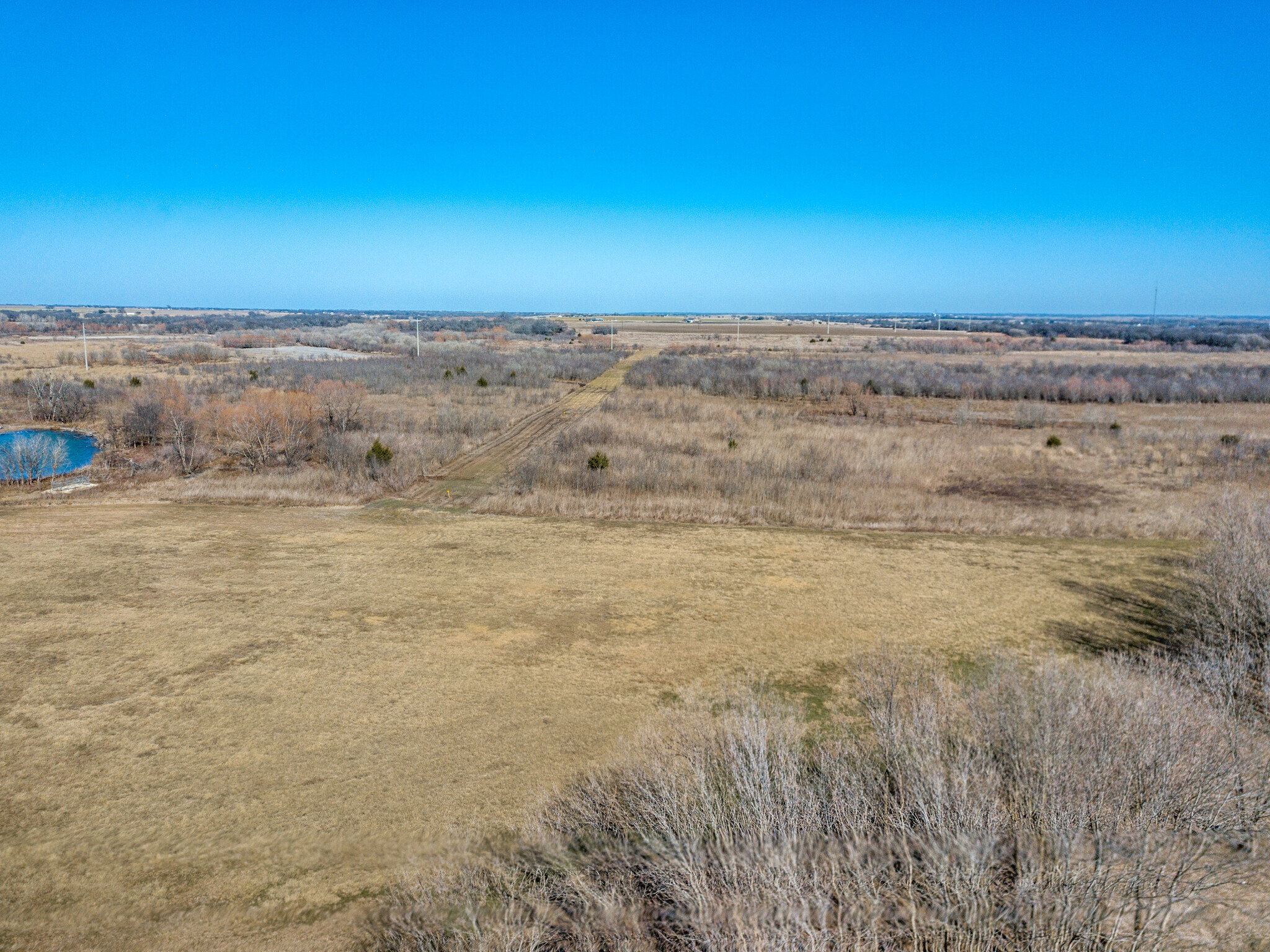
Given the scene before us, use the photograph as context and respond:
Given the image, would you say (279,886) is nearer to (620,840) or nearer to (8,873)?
(8,873)

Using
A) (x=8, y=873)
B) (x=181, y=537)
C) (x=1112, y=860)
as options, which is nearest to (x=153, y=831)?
(x=8, y=873)

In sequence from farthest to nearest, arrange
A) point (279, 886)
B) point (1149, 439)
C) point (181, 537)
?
point (1149, 439), point (181, 537), point (279, 886)

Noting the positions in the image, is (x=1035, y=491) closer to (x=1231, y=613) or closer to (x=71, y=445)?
(x=1231, y=613)

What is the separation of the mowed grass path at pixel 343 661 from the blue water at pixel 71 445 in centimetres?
749

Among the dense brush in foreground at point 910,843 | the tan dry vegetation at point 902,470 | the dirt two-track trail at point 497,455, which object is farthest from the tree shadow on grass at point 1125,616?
the dirt two-track trail at point 497,455

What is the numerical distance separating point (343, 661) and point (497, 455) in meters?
15.4

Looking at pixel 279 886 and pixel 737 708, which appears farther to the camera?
pixel 737 708

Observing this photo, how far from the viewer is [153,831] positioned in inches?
249

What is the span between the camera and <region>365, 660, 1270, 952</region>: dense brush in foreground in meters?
4.28

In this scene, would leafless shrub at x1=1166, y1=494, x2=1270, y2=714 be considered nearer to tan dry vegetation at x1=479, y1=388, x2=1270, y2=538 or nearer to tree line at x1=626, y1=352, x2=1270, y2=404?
Answer: tan dry vegetation at x1=479, y1=388, x2=1270, y2=538

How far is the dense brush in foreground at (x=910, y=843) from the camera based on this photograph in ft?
14.0

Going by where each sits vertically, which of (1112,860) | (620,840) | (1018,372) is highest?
(1018,372)

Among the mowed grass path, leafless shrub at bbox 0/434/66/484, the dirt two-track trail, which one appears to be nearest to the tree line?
the dirt two-track trail

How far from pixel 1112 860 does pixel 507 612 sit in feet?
28.2
